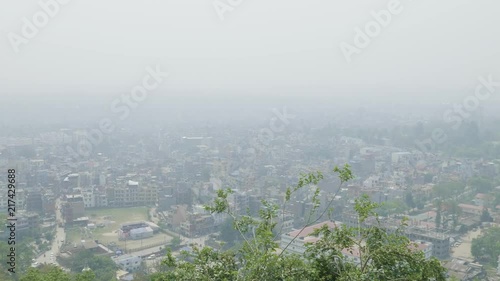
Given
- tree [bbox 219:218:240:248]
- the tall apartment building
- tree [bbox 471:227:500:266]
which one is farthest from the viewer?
the tall apartment building

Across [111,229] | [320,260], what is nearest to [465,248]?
[111,229]

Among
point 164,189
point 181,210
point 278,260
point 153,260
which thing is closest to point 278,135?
point 164,189

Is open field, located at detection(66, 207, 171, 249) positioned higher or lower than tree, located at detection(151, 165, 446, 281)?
lower

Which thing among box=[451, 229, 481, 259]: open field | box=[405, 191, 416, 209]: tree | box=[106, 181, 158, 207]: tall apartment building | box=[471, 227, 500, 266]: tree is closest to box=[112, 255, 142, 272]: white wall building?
box=[106, 181, 158, 207]: tall apartment building

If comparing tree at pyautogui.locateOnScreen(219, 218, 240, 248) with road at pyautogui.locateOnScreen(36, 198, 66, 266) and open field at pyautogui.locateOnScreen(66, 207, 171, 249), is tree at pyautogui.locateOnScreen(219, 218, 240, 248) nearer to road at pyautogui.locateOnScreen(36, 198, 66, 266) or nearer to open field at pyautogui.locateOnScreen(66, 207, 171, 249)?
open field at pyautogui.locateOnScreen(66, 207, 171, 249)

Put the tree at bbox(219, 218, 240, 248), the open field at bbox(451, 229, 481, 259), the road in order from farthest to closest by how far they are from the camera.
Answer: the tree at bbox(219, 218, 240, 248) → the open field at bbox(451, 229, 481, 259) → the road

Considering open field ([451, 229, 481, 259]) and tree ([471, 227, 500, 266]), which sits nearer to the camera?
tree ([471, 227, 500, 266])
